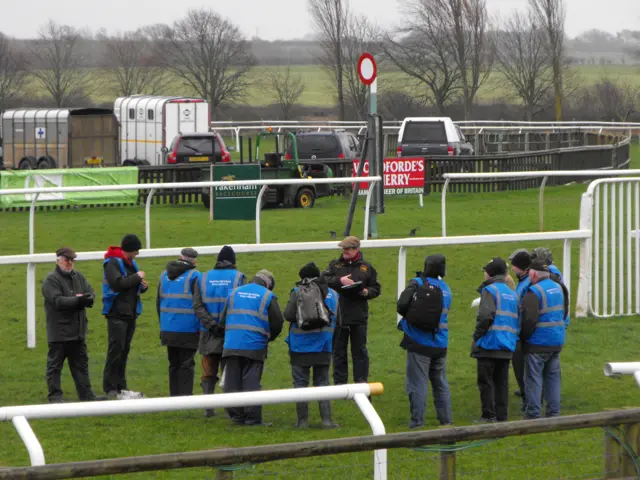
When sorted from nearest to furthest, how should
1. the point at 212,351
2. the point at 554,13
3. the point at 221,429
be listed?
the point at 221,429 < the point at 212,351 < the point at 554,13

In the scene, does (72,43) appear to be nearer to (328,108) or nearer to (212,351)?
(328,108)

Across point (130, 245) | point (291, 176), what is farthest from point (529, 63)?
point (130, 245)

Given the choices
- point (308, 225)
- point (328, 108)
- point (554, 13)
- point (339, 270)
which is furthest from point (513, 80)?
point (339, 270)

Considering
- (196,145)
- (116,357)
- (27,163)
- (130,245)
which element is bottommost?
(116,357)

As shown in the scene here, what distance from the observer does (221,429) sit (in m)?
8.50

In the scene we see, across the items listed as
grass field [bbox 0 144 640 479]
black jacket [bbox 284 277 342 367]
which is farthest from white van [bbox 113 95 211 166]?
black jacket [bbox 284 277 342 367]

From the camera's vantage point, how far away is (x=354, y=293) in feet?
32.1

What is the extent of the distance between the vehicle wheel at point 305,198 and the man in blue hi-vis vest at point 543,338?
1243 cm

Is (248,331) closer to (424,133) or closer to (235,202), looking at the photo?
(235,202)

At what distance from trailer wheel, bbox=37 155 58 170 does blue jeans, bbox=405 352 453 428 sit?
25381mm

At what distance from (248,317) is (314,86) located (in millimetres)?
81169

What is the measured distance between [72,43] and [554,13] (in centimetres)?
2871

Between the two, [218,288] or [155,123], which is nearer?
[218,288]

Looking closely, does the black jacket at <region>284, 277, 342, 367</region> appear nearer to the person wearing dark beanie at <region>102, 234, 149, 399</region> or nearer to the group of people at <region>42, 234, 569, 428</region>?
the group of people at <region>42, 234, 569, 428</region>
